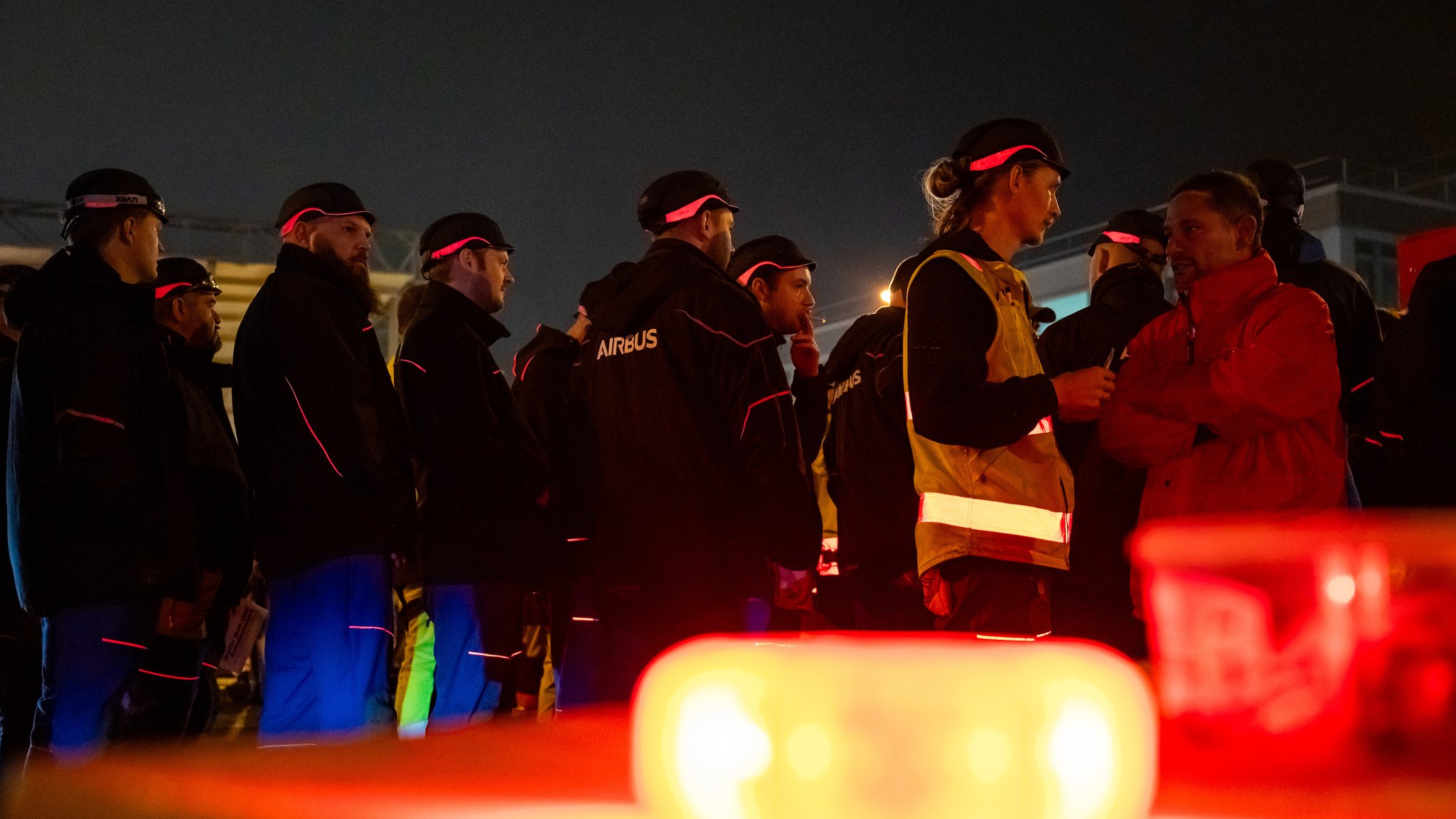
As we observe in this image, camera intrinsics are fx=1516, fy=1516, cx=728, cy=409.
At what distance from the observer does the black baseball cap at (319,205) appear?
5.29 meters

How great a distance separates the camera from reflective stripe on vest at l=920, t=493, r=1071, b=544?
12.4ft

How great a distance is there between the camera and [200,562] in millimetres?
5230

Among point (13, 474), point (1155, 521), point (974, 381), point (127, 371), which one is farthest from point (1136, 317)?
point (13, 474)

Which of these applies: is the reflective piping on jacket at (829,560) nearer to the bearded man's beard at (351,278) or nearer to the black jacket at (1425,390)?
the bearded man's beard at (351,278)

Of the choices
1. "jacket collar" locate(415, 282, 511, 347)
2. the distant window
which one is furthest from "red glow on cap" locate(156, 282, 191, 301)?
the distant window

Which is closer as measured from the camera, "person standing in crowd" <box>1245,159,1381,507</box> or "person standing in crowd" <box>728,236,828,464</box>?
"person standing in crowd" <box>1245,159,1381,507</box>

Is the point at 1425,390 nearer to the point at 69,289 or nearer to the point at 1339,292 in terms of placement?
the point at 1339,292

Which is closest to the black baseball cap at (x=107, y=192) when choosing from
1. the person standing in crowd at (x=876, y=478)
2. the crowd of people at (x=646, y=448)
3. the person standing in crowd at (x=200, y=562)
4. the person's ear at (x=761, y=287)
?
the crowd of people at (x=646, y=448)

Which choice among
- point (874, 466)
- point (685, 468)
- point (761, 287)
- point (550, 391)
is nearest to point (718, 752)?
point (685, 468)

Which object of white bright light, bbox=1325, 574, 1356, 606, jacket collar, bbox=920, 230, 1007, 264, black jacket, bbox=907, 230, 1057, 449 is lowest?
white bright light, bbox=1325, 574, 1356, 606

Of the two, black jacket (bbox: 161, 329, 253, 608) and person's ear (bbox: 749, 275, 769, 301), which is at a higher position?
person's ear (bbox: 749, 275, 769, 301)

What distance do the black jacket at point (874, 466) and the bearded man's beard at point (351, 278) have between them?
69.4 inches

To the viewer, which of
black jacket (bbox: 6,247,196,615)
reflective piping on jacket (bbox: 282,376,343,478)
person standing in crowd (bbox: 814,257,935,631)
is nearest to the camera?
black jacket (bbox: 6,247,196,615)

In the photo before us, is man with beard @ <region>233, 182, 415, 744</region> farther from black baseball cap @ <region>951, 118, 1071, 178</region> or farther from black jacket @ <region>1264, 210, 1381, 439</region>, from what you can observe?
black jacket @ <region>1264, 210, 1381, 439</region>
